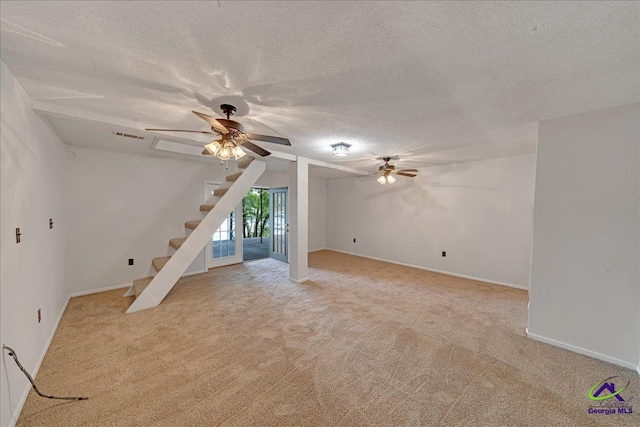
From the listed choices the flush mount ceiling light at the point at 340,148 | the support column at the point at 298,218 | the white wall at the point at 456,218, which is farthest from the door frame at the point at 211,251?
the white wall at the point at 456,218

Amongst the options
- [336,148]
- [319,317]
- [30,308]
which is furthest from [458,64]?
A: [30,308]

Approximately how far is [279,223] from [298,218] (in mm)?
1975

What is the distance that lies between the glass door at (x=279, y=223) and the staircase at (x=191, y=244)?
5.99 ft

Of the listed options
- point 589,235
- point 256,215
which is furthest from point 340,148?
point 256,215

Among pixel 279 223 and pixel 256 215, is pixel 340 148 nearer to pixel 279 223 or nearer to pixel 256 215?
pixel 279 223

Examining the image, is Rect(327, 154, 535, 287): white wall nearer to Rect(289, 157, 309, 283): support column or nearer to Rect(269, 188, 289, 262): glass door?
Rect(269, 188, 289, 262): glass door

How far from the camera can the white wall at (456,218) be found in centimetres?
423

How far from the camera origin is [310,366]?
217cm

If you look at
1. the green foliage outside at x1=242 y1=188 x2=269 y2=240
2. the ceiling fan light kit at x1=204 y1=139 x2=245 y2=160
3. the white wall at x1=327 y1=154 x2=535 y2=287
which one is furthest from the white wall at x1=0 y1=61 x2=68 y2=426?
the green foliage outside at x1=242 y1=188 x2=269 y2=240

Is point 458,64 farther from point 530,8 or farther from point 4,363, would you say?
point 4,363

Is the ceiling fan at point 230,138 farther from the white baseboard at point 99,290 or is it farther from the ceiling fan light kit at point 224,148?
the white baseboard at point 99,290

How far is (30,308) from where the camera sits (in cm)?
203

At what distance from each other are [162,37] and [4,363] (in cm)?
227

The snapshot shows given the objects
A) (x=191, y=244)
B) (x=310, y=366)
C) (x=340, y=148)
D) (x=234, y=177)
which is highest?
(x=340, y=148)
